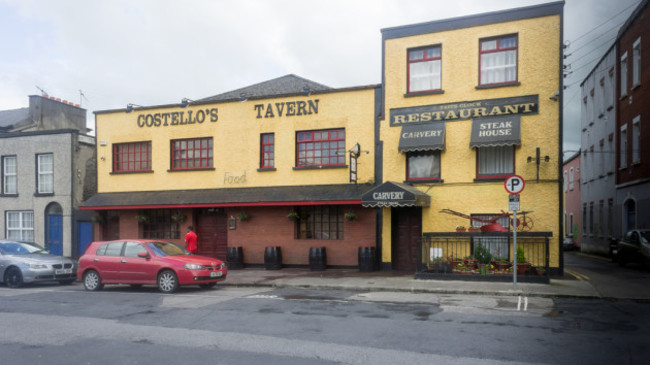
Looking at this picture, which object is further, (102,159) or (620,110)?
(620,110)

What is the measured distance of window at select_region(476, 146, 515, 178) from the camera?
55.6ft

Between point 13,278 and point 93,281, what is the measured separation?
329 cm

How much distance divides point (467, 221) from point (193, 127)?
11.7 m

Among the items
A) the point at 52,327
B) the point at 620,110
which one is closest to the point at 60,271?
the point at 52,327

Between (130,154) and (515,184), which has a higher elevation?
(130,154)

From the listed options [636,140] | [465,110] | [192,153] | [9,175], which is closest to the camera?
[465,110]

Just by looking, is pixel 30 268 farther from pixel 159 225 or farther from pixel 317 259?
pixel 317 259

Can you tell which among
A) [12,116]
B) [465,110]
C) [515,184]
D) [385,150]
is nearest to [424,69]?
[465,110]

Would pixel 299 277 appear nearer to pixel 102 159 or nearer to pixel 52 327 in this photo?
pixel 52 327

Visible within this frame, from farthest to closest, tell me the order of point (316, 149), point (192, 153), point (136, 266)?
point (192, 153)
point (316, 149)
point (136, 266)

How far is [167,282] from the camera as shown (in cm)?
1408

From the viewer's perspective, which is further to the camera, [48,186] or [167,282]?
[48,186]

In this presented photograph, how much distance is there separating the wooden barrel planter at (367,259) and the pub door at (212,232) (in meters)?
6.13

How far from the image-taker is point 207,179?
2130 centimetres
